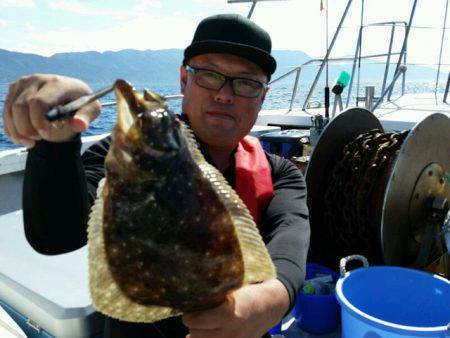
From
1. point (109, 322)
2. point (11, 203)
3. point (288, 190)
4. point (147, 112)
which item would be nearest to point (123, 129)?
point (147, 112)

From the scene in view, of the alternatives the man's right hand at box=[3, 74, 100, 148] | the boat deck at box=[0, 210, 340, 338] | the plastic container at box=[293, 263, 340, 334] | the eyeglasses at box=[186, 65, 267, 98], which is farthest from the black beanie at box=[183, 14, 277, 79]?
the plastic container at box=[293, 263, 340, 334]

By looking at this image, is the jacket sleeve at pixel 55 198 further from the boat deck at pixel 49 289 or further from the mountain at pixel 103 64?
the mountain at pixel 103 64

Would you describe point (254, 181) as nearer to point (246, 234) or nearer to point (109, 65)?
point (246, 234)

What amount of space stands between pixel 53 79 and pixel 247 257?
0.87 m

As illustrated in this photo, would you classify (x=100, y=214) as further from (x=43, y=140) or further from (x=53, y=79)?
(x=53, y=79)

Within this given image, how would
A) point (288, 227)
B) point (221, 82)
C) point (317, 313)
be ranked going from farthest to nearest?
1. point (317, 313)
2. point (221, 82)
3. point (288, 227)

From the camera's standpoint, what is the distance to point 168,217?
1.22 m

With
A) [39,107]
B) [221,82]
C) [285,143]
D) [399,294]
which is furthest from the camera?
[285,143]

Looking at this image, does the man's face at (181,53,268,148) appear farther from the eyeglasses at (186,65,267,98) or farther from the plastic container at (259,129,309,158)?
the plastic container at (259,129,309,158)

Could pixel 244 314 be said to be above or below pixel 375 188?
above

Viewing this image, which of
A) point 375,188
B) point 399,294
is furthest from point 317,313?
point 375,188

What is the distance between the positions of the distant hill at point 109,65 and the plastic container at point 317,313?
2801 cm

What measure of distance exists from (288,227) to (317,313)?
1.45m

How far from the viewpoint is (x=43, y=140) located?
1396 millimetres
